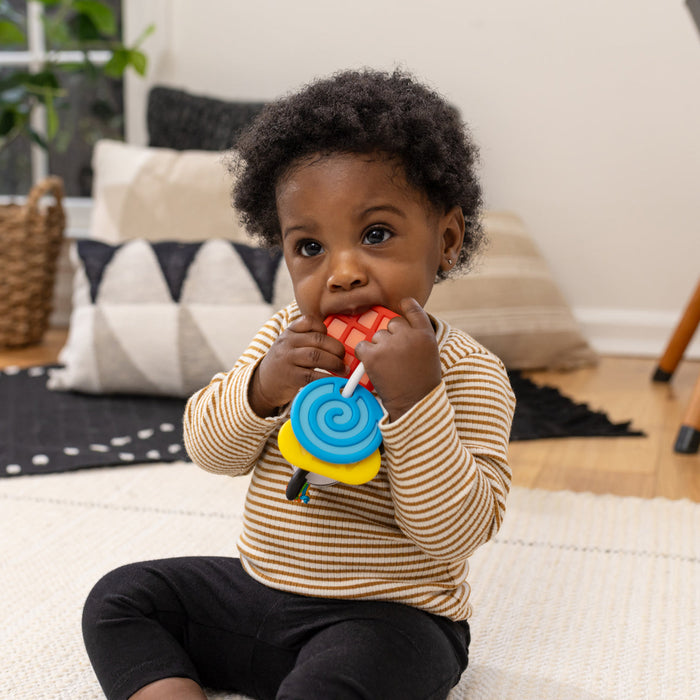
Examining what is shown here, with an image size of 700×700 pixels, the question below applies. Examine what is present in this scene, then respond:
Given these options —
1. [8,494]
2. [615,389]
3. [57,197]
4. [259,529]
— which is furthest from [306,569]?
[57,197]

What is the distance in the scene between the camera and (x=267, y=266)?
4.90 feet

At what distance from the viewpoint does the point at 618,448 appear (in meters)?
1.30

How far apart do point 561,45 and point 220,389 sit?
1.59 m

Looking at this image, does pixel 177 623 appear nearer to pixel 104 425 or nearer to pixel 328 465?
pixel 328 465

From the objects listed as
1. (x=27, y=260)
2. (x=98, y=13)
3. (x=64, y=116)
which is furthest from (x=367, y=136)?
(x=64, y=116)

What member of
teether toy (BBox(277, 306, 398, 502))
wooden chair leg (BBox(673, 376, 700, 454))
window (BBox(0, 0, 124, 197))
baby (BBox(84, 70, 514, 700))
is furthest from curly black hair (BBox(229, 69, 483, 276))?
window (BBox(0, 0, 124, 197))

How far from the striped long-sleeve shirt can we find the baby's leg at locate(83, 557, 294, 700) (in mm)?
28

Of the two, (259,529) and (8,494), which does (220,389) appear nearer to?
(259,529)

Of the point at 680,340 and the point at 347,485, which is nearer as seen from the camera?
the point at 347,485

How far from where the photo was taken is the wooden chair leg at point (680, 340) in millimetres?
1683

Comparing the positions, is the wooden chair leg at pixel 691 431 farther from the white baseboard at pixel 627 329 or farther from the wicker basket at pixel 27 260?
the wicker basket at pixel 27 260

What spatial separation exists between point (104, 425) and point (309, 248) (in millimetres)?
823

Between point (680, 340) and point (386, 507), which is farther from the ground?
point (386, 507)

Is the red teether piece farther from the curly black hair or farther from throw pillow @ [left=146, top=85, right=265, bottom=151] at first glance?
throw pillow @ [left=146, top=85, right=265, bottom=151]
